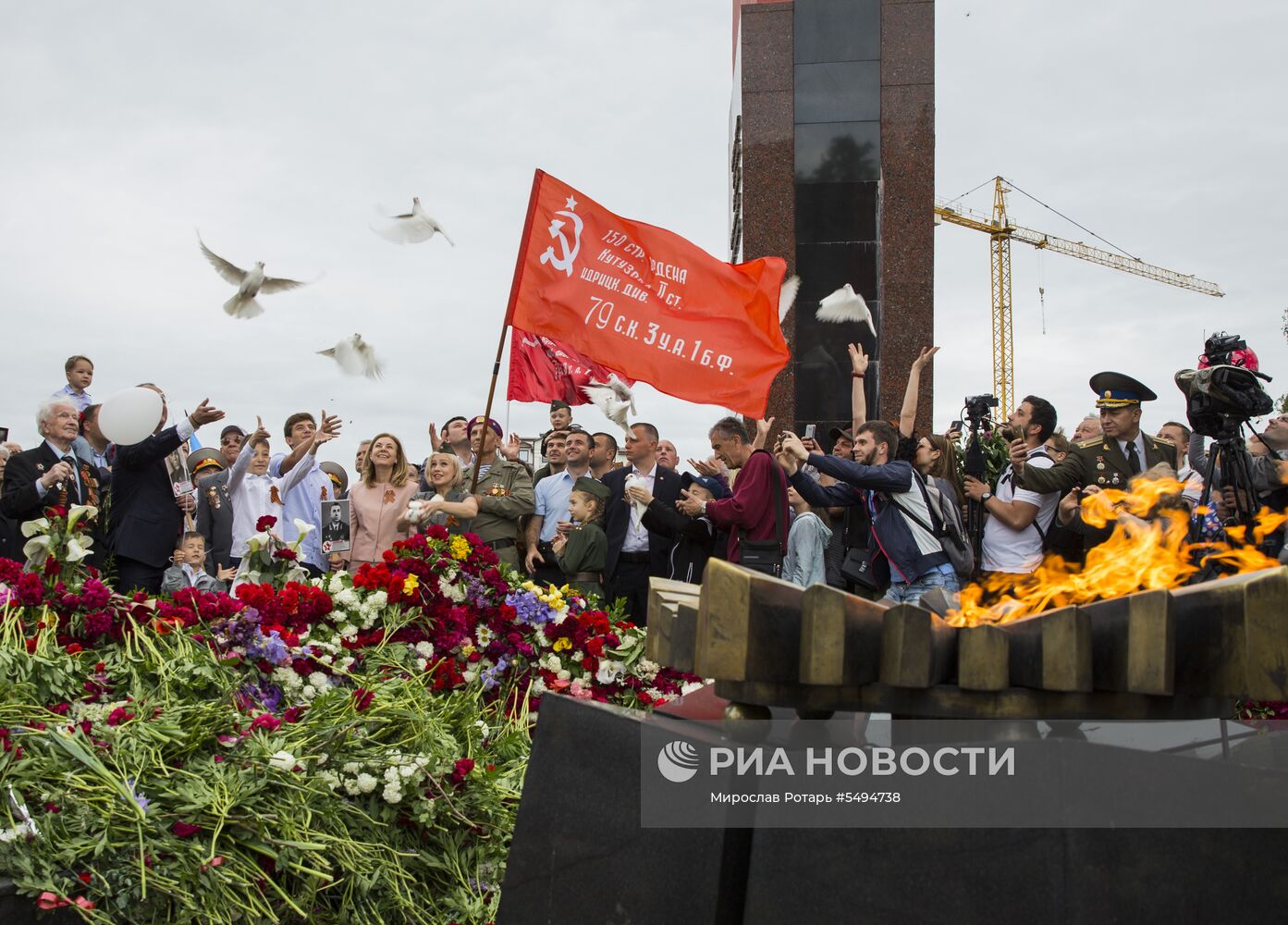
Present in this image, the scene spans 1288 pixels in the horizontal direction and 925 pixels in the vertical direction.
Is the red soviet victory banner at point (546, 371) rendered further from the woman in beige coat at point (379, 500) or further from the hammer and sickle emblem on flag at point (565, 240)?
the woman in beige coat at point (379, 500)

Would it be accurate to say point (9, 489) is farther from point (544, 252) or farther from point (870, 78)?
point (870, 78)

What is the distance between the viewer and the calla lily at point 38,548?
4574 mm

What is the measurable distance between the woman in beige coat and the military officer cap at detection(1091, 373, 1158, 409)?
4198 millimetres

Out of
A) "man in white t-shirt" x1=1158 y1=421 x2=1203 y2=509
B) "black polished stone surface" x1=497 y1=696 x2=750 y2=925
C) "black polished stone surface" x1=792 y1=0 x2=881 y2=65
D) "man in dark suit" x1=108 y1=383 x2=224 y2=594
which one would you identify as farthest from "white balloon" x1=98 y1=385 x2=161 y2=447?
"black polished stone surface" x1=792 y1=0 x2=881 y2=65

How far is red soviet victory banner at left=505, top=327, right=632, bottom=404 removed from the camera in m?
7.74

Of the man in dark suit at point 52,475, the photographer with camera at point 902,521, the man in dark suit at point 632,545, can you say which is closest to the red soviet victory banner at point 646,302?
the man in dark suit at point 632,545

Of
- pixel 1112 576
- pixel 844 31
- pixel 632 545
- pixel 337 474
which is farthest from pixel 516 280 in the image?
pixel 844 31

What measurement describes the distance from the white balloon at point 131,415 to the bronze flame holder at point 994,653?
4798mm

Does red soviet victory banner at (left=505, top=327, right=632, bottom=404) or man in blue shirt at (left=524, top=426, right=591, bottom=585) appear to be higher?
red soviet victory banner at (left=505, top=327, right=632, bottom=404)

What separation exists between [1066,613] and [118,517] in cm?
592

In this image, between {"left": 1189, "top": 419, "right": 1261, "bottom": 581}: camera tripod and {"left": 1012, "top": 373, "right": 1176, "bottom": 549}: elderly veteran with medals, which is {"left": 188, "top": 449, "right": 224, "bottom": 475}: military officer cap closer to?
{"left": 1012, "top": 373, "right": 1176, "bottom": 549}: elderly veteran with medals

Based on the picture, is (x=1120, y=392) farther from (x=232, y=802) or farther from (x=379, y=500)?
(x=232, y=802)

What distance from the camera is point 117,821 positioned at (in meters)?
3.00

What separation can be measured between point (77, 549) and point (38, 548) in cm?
22
